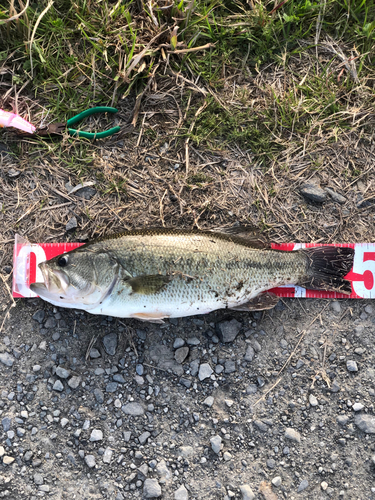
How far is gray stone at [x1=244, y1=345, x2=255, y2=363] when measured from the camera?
327 centimetres

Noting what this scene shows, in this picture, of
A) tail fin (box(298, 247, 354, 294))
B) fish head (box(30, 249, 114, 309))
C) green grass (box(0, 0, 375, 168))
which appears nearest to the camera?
fish head (box(30, 249, 114, 309))

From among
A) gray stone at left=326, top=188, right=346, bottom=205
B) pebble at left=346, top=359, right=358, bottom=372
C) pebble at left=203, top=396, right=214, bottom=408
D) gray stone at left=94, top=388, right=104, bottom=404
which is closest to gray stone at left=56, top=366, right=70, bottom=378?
gray stone at left=94, top=388, right=104, bottom=404

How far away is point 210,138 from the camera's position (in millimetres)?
3453

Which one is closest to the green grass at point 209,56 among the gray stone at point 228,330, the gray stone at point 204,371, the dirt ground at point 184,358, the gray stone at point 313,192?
the dirt ground at point 184,358

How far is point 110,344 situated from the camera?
3236mm

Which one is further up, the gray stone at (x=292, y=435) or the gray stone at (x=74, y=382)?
the gray stone at (x=74, y=382)

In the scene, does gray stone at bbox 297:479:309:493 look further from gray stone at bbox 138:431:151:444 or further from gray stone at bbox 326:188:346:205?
gray stone at bbox 326:188:346:205

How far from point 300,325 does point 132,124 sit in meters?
2.76

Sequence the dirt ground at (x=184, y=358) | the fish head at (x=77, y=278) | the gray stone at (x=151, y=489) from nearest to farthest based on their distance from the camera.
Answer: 1. the fish head at (x=77, y=278)
2. the gray stone at (x=151, y=489)
3. the dirt ground at (x=184, y=358)

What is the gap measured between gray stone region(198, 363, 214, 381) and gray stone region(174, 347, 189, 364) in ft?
0.64

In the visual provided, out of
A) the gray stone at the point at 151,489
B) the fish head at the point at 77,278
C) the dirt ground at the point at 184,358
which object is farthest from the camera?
the dirt ground at the point at 184,358

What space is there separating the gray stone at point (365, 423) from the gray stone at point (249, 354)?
1195 millimetres

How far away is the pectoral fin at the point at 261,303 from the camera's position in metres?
3.13

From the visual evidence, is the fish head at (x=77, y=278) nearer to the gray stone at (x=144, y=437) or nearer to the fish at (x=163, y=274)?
the fish at (x=163, y=274)
